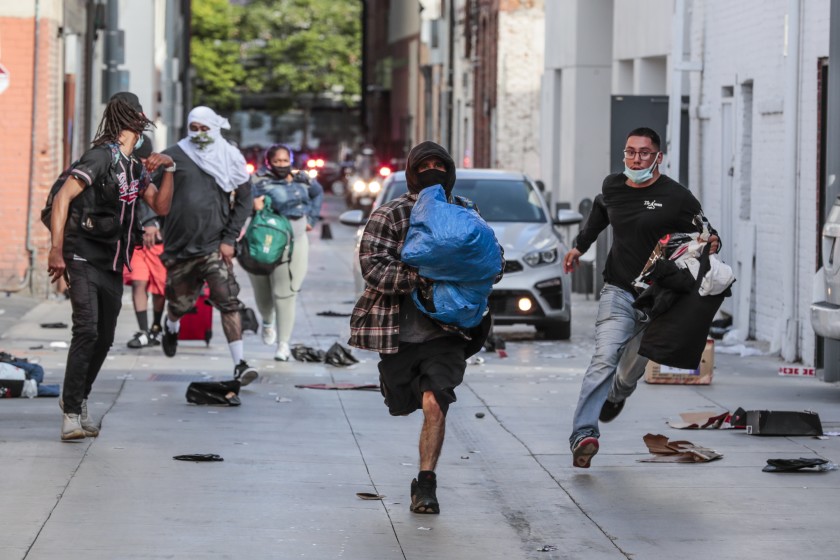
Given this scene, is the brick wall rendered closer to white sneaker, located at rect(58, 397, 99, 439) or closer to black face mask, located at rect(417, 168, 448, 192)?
white sneaker, located at rect(58, 397, 99, 439)

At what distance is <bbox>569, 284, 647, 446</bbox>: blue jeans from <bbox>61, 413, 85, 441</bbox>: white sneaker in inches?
105

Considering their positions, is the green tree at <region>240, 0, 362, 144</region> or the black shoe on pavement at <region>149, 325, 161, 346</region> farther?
the green tree at <region>240, 0, 362, 144</region>

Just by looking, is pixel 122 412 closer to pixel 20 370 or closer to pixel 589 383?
pixel 20 370

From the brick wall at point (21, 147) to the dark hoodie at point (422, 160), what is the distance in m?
12.6

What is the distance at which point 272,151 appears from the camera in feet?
46.5

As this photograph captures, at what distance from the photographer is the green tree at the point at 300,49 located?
91438mm

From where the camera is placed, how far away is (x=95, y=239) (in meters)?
9.58

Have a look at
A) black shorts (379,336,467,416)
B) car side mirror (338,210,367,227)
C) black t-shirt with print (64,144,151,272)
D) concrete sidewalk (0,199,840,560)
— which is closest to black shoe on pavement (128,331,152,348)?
concrete sidewalk (0,199,840,560)

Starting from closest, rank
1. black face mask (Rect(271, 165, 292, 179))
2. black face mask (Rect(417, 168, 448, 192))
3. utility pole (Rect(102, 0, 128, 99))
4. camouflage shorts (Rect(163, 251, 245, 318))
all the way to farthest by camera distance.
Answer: black face mask (Rect(417, 168, 448, 192)) → camouflage shorts (Rect(163, 251, 245, 318)) → black face mask (Rect(271, 165, 292, 179)) → utility pole (Rect(102, 0, 128, 99))

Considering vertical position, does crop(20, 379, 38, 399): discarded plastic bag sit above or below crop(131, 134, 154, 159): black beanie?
below

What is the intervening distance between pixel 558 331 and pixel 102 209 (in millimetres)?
7451

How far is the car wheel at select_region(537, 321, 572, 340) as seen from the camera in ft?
53.2

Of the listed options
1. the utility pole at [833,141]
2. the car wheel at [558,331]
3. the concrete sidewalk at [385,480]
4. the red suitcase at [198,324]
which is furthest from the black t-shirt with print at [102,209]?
the car wheel at [558,331]

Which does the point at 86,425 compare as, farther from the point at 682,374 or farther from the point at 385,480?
the point at 682,374
